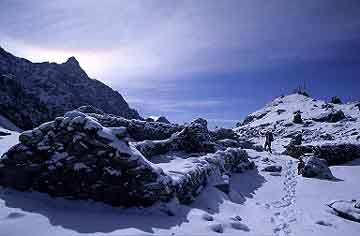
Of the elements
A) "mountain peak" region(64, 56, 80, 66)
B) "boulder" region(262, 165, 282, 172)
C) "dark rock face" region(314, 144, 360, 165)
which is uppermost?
"mountain peak" region(64, 56, 80, 66)

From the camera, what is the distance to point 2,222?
29.3ft

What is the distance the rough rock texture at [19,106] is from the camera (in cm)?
5133

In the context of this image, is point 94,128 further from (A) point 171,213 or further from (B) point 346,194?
(B) point 346,194

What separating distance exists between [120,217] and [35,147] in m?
4.85

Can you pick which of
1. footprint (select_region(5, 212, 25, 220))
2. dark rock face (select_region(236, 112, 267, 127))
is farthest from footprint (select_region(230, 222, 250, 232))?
dark rock face (select_region(236, 112, 267, 127))

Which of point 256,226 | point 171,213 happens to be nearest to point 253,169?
point 256,226

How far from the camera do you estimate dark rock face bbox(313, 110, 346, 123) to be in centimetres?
7831

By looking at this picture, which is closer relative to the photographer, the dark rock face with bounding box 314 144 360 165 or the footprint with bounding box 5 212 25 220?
the footprint with bounding box 5 212 25 220

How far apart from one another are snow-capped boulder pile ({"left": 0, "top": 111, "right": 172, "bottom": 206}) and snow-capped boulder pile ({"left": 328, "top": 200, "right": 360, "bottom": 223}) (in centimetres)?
939

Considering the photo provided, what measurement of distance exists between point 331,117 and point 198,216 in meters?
79.5

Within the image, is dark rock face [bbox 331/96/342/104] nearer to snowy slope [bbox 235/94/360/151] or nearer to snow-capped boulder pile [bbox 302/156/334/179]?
snowy slope [bbox 235/94/360/151]

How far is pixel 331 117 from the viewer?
80562 mm

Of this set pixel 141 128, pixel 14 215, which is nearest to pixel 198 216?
pixel 14 215

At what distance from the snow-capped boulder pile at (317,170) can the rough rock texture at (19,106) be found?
44.6m
